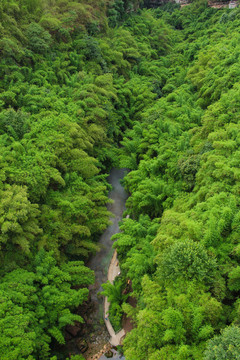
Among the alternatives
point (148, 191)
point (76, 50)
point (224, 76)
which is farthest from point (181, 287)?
point (76, 50)

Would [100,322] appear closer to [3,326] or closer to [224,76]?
[3,326]

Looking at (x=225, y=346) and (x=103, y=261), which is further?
(x=103, y=261)

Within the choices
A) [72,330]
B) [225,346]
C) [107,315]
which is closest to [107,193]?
[107,315]

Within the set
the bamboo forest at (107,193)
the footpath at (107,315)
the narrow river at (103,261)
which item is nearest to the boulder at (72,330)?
the bamboo forest at (107,193)

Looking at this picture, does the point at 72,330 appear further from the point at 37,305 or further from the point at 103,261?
the point at 103,261

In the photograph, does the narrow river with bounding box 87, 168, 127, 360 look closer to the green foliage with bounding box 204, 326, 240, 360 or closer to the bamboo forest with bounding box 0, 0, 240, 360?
the bamboo forest with bounding box 0, 0, 240, 360

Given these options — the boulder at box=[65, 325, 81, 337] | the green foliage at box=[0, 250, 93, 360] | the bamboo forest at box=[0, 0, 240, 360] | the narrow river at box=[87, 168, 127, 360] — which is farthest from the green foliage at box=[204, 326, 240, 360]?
the boulder at box=[65, 325, 81, 337]
